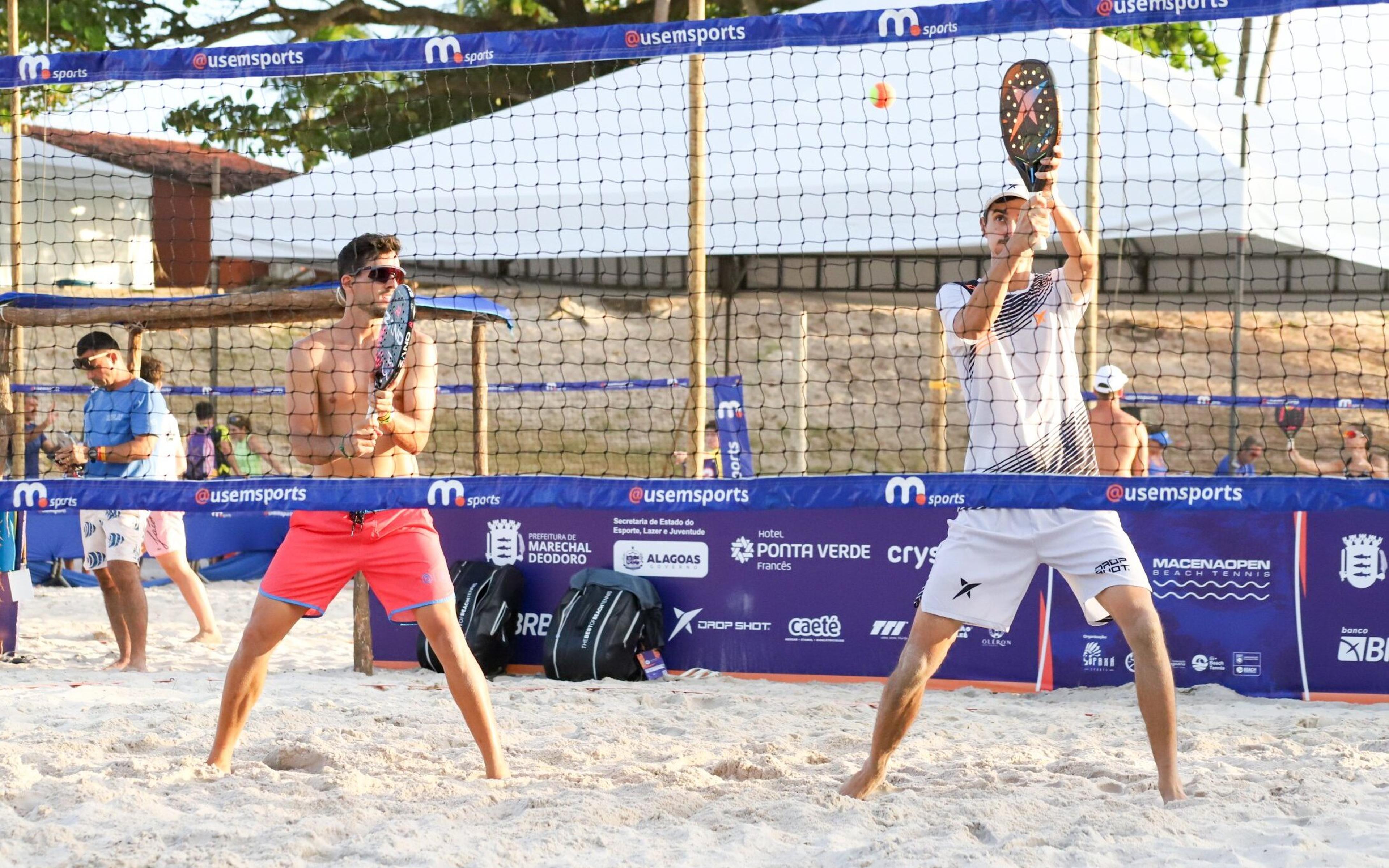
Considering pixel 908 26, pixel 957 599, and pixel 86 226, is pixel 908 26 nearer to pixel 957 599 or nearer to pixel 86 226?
pixel 957 599

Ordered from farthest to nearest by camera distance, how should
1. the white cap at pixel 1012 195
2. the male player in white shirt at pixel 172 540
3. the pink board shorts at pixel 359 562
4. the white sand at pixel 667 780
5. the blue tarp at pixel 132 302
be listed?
1. the male player in white shirt at pixel 172 540
2. the blue tarp at pixel 132 302
3. the pink board shorts at pixel 359 562
4. the white cap at pixel 1012 195
5. the white sand at pixel 667 780

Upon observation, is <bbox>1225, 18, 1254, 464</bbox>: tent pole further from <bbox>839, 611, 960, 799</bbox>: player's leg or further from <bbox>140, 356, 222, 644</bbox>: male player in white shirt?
<bbox>140, 356, 222, 644</bbox>: male player in white shirt

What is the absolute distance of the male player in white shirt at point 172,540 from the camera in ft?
21.1

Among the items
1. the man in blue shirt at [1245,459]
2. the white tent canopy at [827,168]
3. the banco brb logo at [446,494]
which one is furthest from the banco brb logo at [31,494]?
the man in blue shirt at [1245,459]

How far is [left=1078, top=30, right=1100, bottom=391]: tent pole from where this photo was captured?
6.65m

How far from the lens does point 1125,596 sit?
11.2ft

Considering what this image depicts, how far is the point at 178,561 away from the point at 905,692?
4.31 metres

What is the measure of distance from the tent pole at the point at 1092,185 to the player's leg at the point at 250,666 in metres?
3.66

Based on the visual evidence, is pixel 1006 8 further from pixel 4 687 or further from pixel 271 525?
pixel 271 525

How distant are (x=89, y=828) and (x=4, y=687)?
104 inches

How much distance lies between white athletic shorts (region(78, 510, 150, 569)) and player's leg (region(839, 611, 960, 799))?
12.3 feet

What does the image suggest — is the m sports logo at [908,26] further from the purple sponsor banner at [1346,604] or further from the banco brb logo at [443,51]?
the purple sponsor banner at [1346,604]

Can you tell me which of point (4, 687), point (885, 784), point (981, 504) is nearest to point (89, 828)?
point (885, 784)

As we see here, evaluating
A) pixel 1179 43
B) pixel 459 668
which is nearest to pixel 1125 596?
pixel 459 668
